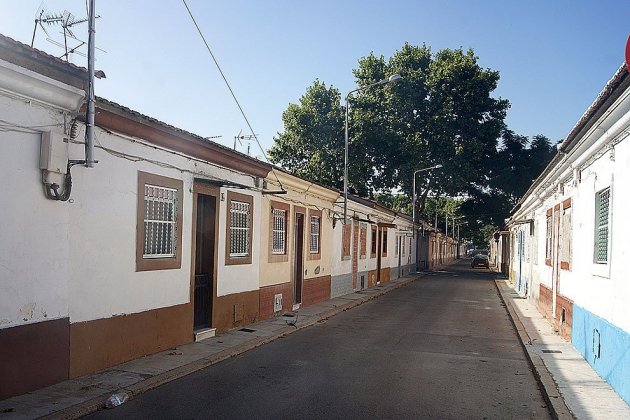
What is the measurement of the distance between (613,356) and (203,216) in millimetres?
7565

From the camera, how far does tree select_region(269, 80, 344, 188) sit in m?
38.2

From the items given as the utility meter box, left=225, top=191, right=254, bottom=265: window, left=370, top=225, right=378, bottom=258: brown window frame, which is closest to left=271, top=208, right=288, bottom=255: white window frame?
left=225, top=191, right=254, bottom=265: window

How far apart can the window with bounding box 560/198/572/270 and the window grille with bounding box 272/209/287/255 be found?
6.84m

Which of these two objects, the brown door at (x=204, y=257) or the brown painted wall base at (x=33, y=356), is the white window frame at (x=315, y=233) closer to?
the brown door at (x=204, y=257)

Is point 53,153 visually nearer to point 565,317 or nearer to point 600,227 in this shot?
point 600,227

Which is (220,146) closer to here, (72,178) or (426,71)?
(72,178)

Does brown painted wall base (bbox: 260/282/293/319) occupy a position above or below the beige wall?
below

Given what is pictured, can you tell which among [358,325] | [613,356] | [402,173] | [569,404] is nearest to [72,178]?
[569,404]

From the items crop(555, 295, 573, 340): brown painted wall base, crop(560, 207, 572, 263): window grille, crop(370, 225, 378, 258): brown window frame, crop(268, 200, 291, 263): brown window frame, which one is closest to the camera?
crop(555, 295, 573, 340): brown painted wall base

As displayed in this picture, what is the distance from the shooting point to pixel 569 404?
698 centimetres

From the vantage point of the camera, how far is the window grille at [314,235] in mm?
18500

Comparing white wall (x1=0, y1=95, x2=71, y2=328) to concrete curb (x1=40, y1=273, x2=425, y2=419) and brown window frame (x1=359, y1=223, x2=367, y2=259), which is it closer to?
concrete curb (x1=40, y1=273, x2=425, y2=419)

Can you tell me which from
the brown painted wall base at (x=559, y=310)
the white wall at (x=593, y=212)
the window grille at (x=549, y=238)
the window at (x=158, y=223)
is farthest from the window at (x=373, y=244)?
the window at (x=158, y=223)

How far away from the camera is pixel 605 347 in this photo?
26.3 feet
